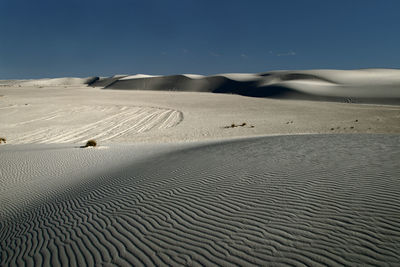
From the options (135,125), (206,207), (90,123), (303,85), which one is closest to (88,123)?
(90,123)

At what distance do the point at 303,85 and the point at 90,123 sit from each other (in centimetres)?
5513

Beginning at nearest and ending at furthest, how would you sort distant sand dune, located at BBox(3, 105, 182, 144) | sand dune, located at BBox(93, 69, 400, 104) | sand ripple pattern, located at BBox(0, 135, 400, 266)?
sand ripple pattern, located at BBox(0, 135, 400, 266) < distant sand dune, located at BBox(3, 105, 182, 144) < sand dune, located at BBox(93, 69, 400, 104)

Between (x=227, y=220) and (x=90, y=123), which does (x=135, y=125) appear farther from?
(x=227, y=220)

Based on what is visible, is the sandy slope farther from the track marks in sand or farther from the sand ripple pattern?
the sand ripple pattern

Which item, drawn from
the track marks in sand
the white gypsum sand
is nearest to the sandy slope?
the track marks in sand

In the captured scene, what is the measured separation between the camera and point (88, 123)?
20.5 m

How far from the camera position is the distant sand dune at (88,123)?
1598 centimetres

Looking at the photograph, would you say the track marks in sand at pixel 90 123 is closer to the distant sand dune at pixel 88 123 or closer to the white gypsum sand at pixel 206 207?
the distant sand dune at pixel 88 123

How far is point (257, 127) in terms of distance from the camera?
62.3ft

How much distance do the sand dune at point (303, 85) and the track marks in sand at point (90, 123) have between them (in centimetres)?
3845

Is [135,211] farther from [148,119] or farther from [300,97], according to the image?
[300,97]

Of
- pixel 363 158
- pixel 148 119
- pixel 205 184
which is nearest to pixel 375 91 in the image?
pixel 148 119

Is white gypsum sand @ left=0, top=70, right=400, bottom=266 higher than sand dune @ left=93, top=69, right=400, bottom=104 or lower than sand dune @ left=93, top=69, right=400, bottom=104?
lower

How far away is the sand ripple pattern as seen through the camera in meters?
2.99
